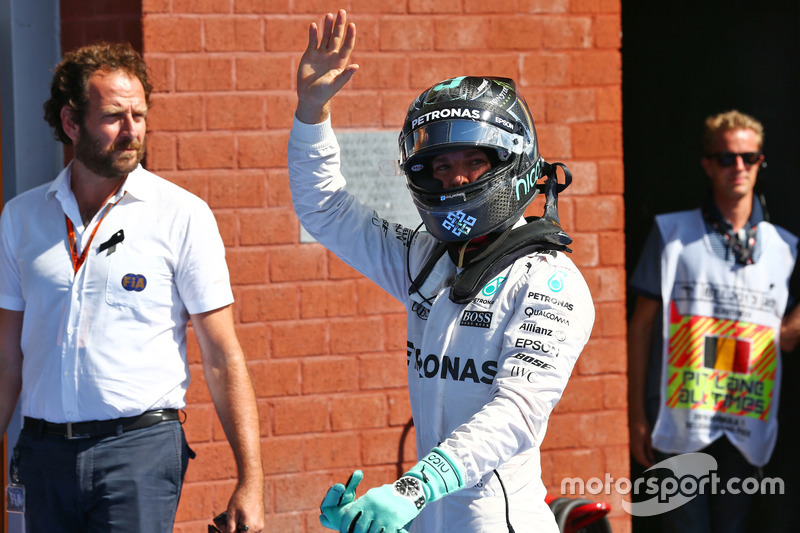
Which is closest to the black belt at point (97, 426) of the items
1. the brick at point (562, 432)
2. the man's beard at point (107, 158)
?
the man's beard at point (107, 158)

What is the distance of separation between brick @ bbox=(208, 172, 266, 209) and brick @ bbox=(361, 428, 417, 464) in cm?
115

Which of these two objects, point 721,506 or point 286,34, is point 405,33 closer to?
point 286,34

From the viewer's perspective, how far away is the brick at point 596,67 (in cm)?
459

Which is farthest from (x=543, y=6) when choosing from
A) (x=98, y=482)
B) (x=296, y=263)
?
(x=98, y=482)

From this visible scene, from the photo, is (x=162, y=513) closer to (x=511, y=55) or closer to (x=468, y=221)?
(x=468, y=221)

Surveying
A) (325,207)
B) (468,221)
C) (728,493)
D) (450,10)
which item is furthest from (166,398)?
(728,493)

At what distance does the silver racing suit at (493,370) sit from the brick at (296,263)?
1.40 m

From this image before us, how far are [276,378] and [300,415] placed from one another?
198 mm

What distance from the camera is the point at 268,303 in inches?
166

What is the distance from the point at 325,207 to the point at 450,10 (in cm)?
187

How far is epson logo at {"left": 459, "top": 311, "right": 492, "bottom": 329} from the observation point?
2525 mm

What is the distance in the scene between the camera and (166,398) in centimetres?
320

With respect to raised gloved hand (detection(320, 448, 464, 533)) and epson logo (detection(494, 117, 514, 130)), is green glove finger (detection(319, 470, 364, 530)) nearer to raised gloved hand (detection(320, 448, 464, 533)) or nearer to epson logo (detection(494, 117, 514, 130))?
raised gloved hand (detection(320, 448, 464, 533))

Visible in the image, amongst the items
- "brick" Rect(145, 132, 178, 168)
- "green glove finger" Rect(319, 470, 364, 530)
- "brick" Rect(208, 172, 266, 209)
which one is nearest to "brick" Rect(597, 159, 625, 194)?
"brick" Rect(208, 172, 266, 209)
